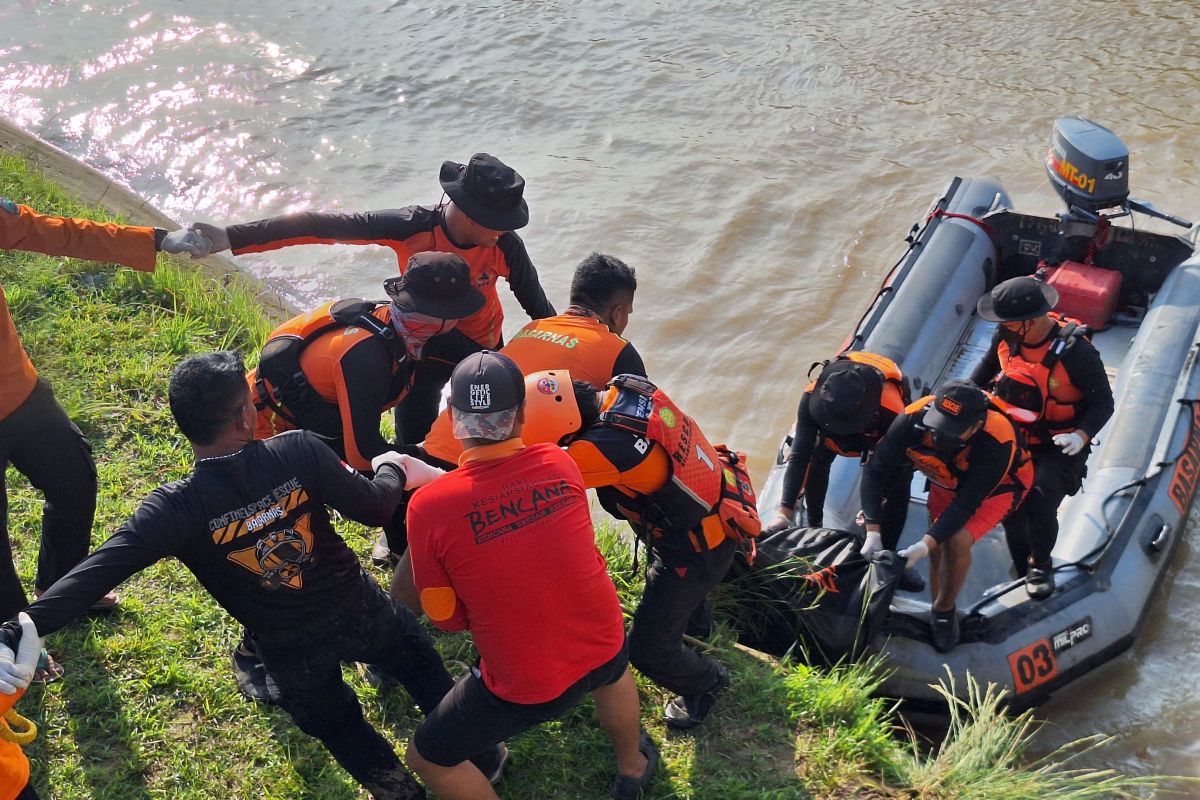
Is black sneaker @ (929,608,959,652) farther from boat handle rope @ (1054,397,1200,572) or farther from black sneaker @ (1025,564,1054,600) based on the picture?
boat handle rope @ (1054,397,1200,572)

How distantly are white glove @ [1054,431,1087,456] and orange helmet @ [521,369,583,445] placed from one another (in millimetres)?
2680

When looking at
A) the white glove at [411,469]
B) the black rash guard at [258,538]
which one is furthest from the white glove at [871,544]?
the black rash guard at [258,538]

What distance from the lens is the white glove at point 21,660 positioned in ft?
7.75

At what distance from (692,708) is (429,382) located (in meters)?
1.68

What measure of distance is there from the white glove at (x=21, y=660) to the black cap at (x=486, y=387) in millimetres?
1058

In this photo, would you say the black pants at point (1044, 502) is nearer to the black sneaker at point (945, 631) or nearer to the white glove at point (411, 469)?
the black sneaker at point (945, 631)

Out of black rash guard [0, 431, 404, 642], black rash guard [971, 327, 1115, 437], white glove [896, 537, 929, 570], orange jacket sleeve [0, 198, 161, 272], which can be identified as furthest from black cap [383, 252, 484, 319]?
black rash guard [971, 327, 1115, 437]

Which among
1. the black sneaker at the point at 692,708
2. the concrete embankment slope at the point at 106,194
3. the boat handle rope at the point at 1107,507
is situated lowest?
the concrete embankment slope at the point at 106,194

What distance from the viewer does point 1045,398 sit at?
4.82 m

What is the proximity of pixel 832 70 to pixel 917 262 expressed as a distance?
4993mm

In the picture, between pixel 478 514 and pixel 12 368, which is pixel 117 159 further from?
pixel 478 514

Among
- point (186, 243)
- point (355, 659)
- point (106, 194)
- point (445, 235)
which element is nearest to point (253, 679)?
point (355, 659)

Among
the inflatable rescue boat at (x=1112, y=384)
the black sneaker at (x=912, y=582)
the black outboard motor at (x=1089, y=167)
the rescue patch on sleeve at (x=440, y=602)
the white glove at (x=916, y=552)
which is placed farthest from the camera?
the black outboard motor at (x=1089, y=167)

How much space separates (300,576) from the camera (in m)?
2.85
